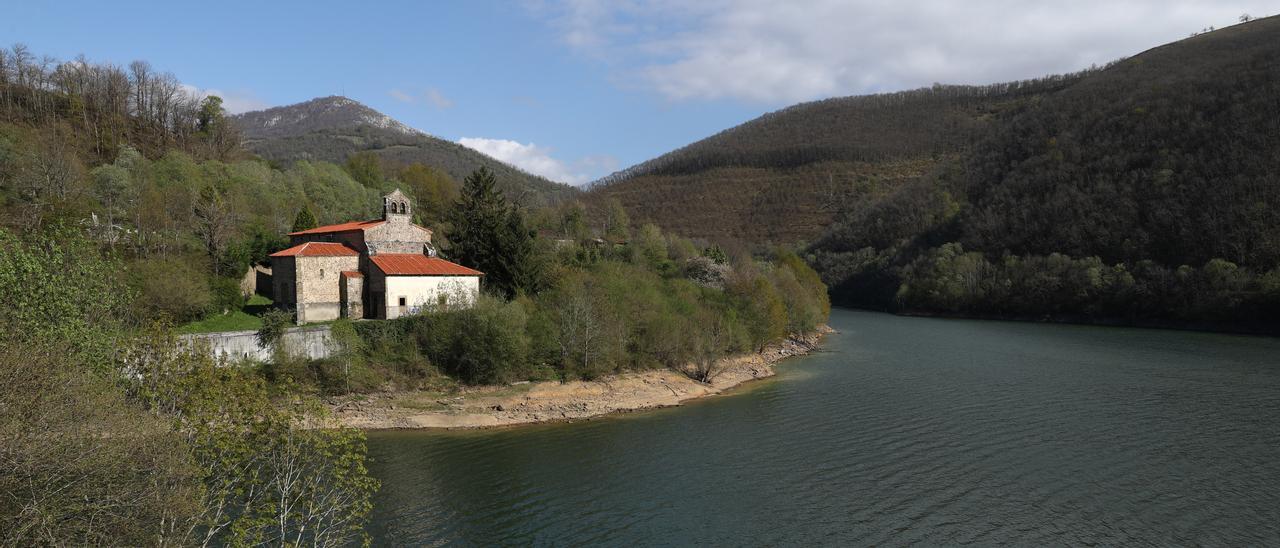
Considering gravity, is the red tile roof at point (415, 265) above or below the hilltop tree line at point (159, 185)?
below

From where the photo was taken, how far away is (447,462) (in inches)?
969

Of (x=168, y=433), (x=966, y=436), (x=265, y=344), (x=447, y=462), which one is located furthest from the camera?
(x=265, y=344)

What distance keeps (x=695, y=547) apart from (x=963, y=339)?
47.2 metres

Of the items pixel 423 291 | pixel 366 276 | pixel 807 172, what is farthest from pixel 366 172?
pixel 807 172

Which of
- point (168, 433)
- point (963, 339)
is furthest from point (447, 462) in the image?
point (963, 339)

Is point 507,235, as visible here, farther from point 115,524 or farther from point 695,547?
point 115,524

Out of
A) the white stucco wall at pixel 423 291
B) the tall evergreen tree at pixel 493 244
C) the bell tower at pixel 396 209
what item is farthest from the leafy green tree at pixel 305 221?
the white stucco wall at pixel 423 291

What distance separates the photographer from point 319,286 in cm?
3531

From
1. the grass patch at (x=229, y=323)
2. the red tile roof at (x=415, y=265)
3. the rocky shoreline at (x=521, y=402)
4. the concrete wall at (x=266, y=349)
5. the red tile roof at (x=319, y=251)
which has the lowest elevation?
the rocky shoreline at (x=521, y=402)

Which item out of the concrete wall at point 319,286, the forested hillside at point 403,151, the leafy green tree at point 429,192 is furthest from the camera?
the forested hillside at point 403,151

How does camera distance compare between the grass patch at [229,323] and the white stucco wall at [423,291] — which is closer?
the grass patch at [229,323]

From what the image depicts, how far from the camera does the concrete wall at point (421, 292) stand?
35438 millimetres

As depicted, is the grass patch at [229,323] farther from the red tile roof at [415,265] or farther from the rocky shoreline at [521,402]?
the rocky shoreline at [521,402]

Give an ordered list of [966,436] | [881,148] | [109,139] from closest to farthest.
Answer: [966,436]
[109,139]
[881,148]
